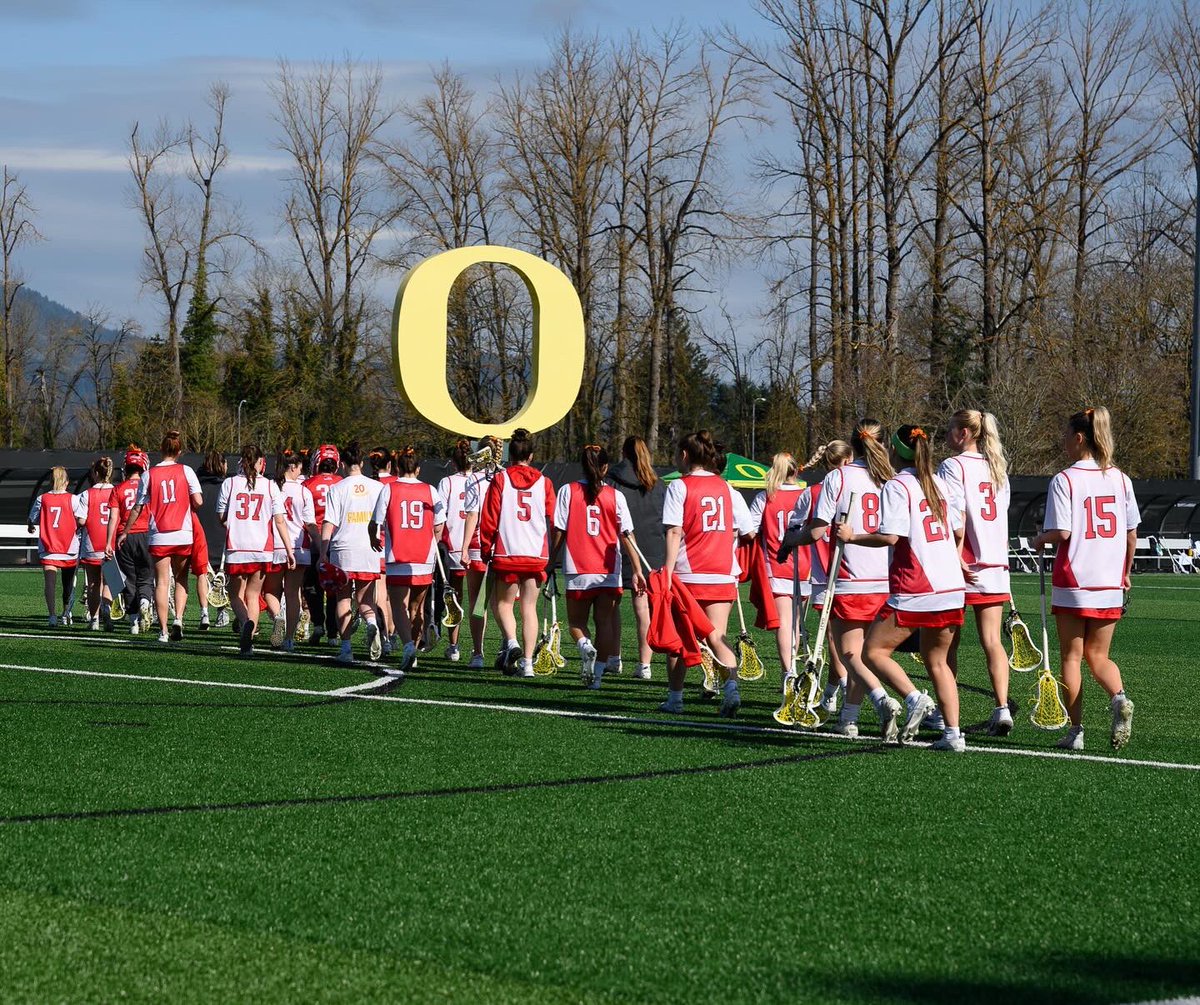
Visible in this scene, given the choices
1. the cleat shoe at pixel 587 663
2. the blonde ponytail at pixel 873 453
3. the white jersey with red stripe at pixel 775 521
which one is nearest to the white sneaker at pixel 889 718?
the blonde ponytail at pixel 873 453

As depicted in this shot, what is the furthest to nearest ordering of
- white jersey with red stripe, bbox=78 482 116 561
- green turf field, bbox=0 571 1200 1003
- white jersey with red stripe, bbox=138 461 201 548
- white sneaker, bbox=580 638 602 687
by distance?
white jersey with red stripe, bbox=78 482 116 561 < white jersey with red stripe, bbox=138 461 201 548 < white sneaker, bbox=580 638 602 687 < green turf field, bbox=0 571 1200 1003

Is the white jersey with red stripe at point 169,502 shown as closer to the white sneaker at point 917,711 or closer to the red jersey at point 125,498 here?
the red jersey at point 125,498

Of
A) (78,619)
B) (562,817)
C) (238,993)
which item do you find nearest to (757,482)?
(78,619)

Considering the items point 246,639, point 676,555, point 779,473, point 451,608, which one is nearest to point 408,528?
point 451,608

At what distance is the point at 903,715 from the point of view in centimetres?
1092

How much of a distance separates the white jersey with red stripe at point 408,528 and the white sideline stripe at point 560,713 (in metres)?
1.91

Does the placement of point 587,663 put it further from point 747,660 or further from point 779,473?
point 779,473

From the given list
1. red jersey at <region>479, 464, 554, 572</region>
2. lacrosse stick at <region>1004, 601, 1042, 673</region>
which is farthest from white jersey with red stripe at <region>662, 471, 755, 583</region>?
red jersey at <region>479, 464, 554, 572</region>

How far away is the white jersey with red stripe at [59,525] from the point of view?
19.9 meters

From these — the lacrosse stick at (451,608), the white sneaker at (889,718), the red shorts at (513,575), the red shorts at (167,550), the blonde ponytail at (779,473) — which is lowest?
the white sneaker at (889,718)

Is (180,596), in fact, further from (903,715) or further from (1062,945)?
(1062,945)

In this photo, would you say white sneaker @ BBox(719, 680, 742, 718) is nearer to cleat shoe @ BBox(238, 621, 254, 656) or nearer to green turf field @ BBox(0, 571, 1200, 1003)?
green turf field @ BBox(0, 571, 1200, 1003)

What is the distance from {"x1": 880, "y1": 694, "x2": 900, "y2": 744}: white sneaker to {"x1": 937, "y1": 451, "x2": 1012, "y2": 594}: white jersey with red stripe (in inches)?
42.8

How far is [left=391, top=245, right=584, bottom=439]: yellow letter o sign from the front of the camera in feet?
93.9
